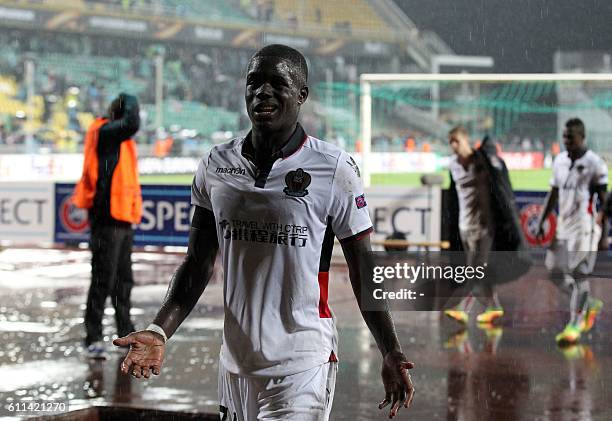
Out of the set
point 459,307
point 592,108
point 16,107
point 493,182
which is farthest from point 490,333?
point 16,107

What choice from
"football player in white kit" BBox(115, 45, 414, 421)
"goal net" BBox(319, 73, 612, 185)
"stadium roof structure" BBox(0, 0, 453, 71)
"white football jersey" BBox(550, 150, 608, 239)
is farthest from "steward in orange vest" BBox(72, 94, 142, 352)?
"stadium roof structure" BBox(0, 0, 453, 71)

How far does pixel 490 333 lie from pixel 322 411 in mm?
6517

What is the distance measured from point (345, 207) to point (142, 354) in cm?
69

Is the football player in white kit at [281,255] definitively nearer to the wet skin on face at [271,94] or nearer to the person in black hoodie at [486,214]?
the wet skin on face at [271,94]

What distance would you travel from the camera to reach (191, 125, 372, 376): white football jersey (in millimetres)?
3076

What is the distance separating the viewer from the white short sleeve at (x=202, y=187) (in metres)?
3.22

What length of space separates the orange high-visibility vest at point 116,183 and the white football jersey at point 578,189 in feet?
11.9

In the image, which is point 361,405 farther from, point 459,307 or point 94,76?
point 94,76

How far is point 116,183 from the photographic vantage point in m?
8.09

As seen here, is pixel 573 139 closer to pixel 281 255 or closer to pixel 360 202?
pixel 360 202

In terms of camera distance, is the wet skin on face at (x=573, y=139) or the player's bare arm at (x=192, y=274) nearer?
the player's bare arm at (x=192, y=274)

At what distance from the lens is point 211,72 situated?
1448 inches

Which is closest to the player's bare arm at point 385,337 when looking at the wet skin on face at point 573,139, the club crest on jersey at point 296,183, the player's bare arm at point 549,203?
the club crest on jersey at point 296,183

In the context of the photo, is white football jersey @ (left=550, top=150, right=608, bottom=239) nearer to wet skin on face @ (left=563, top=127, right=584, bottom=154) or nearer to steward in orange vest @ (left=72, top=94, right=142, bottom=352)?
wet skin on face @ (left=563, top=127, right=584, bottom=154)
